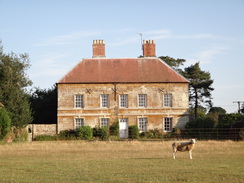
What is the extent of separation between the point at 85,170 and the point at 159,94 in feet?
92.6

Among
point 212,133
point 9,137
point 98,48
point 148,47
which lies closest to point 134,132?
point 212,133

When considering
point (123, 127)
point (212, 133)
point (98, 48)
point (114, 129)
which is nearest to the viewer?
point (212, 133)

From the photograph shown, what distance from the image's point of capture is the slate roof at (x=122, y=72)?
44.2 m

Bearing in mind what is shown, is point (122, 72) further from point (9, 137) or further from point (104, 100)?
point (9, 137)

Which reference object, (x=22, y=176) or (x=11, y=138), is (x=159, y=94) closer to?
(x=11, y=138)

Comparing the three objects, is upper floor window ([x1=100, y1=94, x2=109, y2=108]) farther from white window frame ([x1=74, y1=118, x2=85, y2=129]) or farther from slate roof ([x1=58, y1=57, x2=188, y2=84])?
white window frame ([x1=74, y1=118, x2=85, y2=129])

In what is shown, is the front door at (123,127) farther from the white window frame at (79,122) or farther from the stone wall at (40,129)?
the stone wall at (40,129)

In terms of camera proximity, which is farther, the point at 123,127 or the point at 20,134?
the point at 123,127

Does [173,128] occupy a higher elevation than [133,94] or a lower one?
lower

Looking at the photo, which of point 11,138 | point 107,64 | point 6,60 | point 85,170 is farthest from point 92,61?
point 85,170

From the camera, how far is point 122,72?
148 feet

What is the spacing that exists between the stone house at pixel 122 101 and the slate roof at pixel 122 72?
0.30 ft

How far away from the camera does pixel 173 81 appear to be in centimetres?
4438

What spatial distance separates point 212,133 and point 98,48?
1454 cm
